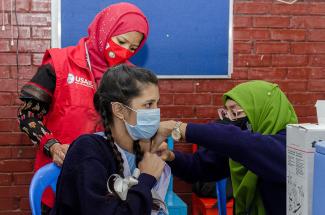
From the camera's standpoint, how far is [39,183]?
1612mm

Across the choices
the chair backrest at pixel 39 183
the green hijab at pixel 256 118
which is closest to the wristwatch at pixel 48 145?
the chair backrest at pixel 39 183

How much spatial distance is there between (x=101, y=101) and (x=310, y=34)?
1.88 m

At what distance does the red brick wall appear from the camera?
271cm

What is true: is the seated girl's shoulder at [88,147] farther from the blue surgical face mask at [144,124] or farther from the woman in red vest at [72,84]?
the woman in red vest at [72,84]

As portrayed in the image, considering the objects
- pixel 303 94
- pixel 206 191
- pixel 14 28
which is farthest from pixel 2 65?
pixel 303 94

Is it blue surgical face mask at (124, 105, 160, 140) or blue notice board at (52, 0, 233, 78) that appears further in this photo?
blue notice board at (52, 0, 233, 78)

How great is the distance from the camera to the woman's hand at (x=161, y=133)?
158 centimetres

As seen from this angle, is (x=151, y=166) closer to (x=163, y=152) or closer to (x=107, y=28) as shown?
(x=163, y=152)

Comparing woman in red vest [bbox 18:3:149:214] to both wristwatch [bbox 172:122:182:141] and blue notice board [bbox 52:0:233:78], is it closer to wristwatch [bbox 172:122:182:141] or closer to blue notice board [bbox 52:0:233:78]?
wristwatch [bbox 172:122:182:141]

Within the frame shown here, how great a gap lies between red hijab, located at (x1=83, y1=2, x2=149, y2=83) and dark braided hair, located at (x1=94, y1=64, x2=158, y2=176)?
20.5 inches

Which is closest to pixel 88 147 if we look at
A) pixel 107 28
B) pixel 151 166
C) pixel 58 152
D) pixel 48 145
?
pixel 151 166

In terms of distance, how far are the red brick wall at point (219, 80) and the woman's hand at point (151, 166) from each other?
1436 millimetres

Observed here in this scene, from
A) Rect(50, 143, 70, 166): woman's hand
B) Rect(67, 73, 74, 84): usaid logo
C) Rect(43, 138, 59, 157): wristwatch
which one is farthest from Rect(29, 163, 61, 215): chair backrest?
Rect(67, 73, 74, 84): usaid logo

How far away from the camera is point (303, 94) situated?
9.89ft
